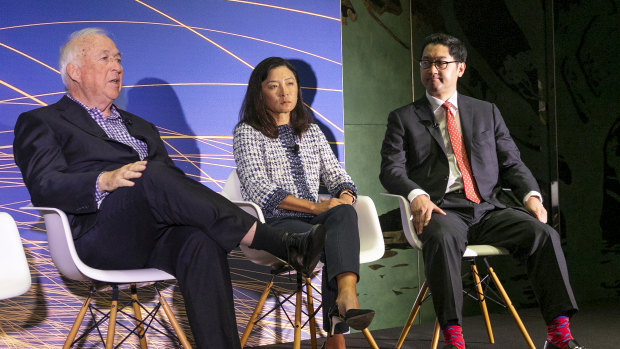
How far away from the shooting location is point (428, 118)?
11.7ft

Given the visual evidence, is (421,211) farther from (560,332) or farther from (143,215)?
(143,215)

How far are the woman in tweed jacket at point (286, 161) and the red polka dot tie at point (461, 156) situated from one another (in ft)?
1.88

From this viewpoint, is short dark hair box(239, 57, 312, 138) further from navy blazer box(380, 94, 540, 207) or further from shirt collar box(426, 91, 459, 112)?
shirt collar box(426, 91, 459, 112)

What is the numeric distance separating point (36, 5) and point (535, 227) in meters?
2.57

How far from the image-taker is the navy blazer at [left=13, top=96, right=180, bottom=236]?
8.44ft

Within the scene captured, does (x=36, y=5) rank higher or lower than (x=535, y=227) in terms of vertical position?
higher

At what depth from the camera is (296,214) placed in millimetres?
3254

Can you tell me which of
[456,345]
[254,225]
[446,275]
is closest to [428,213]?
[446,275]

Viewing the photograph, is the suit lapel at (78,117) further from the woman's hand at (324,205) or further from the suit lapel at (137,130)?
the woman's hand at (324,205)

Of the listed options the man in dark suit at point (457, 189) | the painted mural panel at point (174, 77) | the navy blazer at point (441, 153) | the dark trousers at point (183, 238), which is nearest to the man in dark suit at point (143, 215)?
the dark trousers at point (183, 238)

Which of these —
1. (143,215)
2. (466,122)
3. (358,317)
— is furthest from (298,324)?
(466,122)

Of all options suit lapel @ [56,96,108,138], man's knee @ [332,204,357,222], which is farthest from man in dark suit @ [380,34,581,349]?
suit lapel @ [56,96,108,138]

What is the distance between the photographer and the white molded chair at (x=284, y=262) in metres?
2.97

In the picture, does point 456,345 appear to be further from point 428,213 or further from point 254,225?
point 254,225
